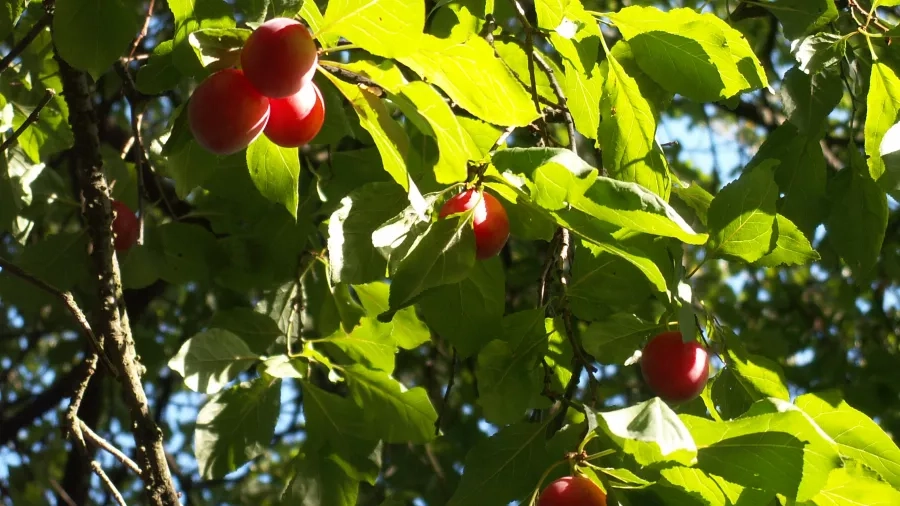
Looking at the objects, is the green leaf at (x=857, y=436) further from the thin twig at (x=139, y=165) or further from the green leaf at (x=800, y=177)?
the thin twig at (x=139, y=165)

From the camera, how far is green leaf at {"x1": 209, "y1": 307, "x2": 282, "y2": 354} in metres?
1.67

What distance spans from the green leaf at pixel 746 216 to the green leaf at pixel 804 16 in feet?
1.24

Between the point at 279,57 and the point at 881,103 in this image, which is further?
the point at 881,103

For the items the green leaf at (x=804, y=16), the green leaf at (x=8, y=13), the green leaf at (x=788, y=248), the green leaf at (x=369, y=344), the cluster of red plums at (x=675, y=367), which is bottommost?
the green leaf at (x=369, y=344)

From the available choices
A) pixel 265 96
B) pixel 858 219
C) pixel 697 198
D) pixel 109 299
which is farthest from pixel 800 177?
pixel 109 299

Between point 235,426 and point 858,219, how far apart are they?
1156mm

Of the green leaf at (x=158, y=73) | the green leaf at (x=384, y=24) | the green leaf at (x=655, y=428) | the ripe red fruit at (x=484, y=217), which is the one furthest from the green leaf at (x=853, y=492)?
the green leaf at (x=158, y=73)

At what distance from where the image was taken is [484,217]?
42.6 inches

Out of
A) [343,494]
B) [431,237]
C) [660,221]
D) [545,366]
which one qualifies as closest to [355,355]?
[343,494]

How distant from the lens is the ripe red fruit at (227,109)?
0.94 m

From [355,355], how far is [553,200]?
71cm

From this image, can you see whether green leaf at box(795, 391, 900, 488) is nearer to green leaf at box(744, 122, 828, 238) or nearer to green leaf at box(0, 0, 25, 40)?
green leaf at box(744, 122, 828, 238)

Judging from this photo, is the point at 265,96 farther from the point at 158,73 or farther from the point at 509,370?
the point at 509,370

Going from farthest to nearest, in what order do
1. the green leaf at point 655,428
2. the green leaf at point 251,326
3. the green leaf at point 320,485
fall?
1. the green leaf at point 251,326
2. the green leaf at point 320,485
3. the green leaf at point 655,428
